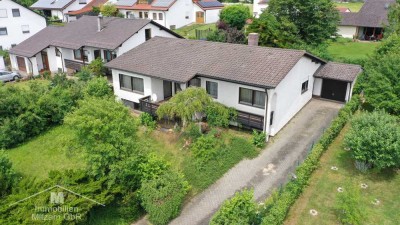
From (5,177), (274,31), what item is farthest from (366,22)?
(5,177)

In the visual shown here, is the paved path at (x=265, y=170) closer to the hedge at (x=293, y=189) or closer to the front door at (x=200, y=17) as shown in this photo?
the hedge at (x=293, y=189)

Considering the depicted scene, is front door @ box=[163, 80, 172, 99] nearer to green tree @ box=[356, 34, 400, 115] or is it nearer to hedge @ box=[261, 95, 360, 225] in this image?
hedge @ box=[261, 95, 360, 225]

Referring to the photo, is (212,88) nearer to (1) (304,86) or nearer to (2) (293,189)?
(1) (304,86)

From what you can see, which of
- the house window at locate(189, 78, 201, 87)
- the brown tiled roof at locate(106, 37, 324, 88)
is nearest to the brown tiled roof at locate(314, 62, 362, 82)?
the brown tiled roof at locate(106, 37, 324, 88)

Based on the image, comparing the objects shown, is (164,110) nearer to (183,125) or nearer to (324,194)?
(183,125)

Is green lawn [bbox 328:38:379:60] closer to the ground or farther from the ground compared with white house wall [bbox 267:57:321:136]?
closer to the ground

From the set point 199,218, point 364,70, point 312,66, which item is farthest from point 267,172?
point 364,70
